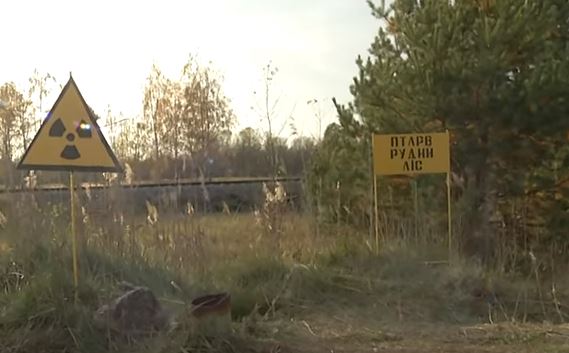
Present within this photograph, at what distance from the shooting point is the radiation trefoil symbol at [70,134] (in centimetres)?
771

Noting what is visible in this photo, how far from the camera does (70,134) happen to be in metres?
7.83

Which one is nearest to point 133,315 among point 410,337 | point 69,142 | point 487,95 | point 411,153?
point 69,142

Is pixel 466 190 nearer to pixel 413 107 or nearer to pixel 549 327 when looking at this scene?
pixel 413 107

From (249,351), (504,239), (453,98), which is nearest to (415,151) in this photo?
(453,98)

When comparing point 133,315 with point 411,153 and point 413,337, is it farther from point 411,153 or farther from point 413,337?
point 411,153

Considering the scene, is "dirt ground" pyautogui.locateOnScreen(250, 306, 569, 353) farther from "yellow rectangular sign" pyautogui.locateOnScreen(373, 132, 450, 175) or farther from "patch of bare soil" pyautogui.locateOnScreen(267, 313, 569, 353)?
"yellow rectangular sign" pyautogui.locateOnScreen(373, 132, 450, 175)

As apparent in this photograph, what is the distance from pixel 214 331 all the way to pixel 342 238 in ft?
18.8

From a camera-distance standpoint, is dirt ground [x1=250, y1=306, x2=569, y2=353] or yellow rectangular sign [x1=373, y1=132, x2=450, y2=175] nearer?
dirt ground [x1=250, y1=306, x2=569, y2=353]

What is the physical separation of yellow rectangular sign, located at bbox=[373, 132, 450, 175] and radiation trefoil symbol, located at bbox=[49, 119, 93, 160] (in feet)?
16.8

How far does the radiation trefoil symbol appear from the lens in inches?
304

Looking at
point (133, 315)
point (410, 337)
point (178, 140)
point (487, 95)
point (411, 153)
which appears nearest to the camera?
point (133, 315)

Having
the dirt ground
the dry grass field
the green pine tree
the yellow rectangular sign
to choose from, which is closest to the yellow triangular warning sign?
the dry grass field

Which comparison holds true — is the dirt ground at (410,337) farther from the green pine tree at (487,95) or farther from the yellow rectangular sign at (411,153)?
the green pine tree at (487,95)

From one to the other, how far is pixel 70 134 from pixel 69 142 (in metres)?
0.08
